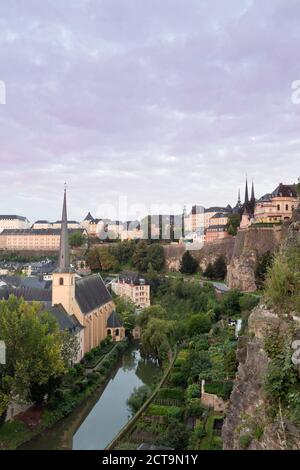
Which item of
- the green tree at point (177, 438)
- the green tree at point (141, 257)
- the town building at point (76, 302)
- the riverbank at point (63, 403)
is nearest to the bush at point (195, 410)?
the green tree at point (177, 438)

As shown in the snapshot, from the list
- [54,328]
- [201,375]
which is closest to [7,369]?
[54,328]

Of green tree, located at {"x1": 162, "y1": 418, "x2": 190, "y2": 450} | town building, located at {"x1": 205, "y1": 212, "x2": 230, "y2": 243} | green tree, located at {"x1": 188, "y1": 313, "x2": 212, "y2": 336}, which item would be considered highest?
town building, located at {"x1": 205, "y1": 212, "x2": 230, "y2": 243}

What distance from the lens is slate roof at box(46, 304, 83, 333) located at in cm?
2936

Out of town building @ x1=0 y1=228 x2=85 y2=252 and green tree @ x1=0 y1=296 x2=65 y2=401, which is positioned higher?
town building @ x1=0 y1=228 x2=85 y2=252

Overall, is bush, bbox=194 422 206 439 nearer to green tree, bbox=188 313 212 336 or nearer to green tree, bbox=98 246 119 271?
green tree, bbox=188 313 212 336

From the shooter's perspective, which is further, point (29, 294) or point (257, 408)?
point (29, 294)

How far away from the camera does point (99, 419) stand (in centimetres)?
2272

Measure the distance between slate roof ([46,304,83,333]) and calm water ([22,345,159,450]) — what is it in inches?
156

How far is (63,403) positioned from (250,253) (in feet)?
86.4

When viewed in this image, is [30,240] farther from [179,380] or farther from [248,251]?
[179,380]

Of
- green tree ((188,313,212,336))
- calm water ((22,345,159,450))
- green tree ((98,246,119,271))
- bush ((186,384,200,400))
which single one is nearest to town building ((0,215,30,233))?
green tree ((98,246,119,271))

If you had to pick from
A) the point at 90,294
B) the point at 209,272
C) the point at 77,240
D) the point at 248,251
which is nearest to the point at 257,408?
the point at 90,294

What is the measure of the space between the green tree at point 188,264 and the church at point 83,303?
53.0 feet

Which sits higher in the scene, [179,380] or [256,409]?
[256,409]
